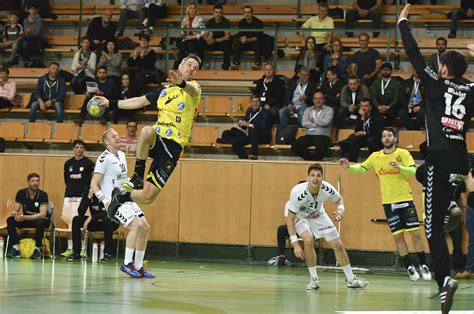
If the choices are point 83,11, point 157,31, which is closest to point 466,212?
point 157,31

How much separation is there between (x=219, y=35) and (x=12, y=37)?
219 inches

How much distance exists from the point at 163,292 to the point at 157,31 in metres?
13.8

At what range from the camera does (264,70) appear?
20.6 m

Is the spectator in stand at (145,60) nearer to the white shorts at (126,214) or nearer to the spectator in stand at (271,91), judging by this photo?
the spectator in stand at (271,91)

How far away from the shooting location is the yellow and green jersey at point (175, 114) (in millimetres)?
12188

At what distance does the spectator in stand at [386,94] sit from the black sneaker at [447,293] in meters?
11.3

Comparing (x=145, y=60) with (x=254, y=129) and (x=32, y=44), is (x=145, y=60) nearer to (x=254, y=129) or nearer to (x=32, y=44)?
(x=32, y=44)

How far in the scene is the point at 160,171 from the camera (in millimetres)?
11945

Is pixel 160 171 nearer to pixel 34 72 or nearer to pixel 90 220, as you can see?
pixel 90 220

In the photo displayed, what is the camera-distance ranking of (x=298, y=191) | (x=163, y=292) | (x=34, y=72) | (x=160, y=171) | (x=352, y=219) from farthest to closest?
1. (x=34, y=72)
2. (x=352, y=219)
3. (x=298, y=191)
4. (x=160, y=171)
5. (x=163, y=292)

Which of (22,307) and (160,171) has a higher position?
(160,171)

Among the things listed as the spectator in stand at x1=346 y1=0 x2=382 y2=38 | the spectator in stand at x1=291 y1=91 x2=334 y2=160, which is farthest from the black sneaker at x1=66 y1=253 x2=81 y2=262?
the spectator in stand at x1=346 y1=0 x2=382 y2=38

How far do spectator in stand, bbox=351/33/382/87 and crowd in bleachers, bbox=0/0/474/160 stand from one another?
0.02 meters

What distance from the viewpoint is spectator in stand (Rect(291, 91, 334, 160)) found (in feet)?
60.7
